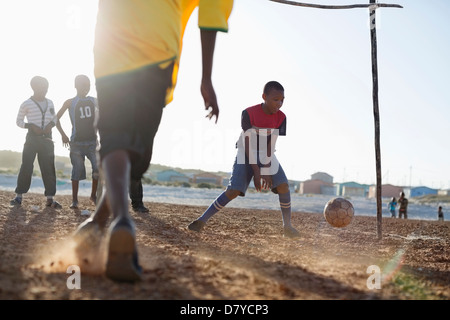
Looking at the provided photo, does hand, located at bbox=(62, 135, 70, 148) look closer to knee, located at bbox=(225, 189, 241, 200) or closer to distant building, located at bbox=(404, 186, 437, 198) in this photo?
knee, located at bbox=(225, 189, 241, 200)

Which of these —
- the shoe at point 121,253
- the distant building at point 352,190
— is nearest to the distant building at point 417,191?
the distant building at point 352,190

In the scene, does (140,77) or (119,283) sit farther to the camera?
(140,77)

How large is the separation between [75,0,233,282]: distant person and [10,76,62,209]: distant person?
5379mm

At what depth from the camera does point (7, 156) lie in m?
105

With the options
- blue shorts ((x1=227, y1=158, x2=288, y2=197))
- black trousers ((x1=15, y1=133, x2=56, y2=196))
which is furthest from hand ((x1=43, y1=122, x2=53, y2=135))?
blue shorts ((x1=227, y1=158, x2=288, y2=197))

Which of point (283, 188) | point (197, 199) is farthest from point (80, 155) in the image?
point (197, 199)

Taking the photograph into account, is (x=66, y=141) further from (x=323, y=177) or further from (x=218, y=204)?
(x=323, y=177)

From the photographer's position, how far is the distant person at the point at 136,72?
7.54 ft

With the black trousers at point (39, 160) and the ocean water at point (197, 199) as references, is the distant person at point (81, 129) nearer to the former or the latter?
the black trousers at point (39, 160)

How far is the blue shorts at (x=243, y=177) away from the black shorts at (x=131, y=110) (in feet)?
9.05

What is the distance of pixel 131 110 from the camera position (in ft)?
7.71
